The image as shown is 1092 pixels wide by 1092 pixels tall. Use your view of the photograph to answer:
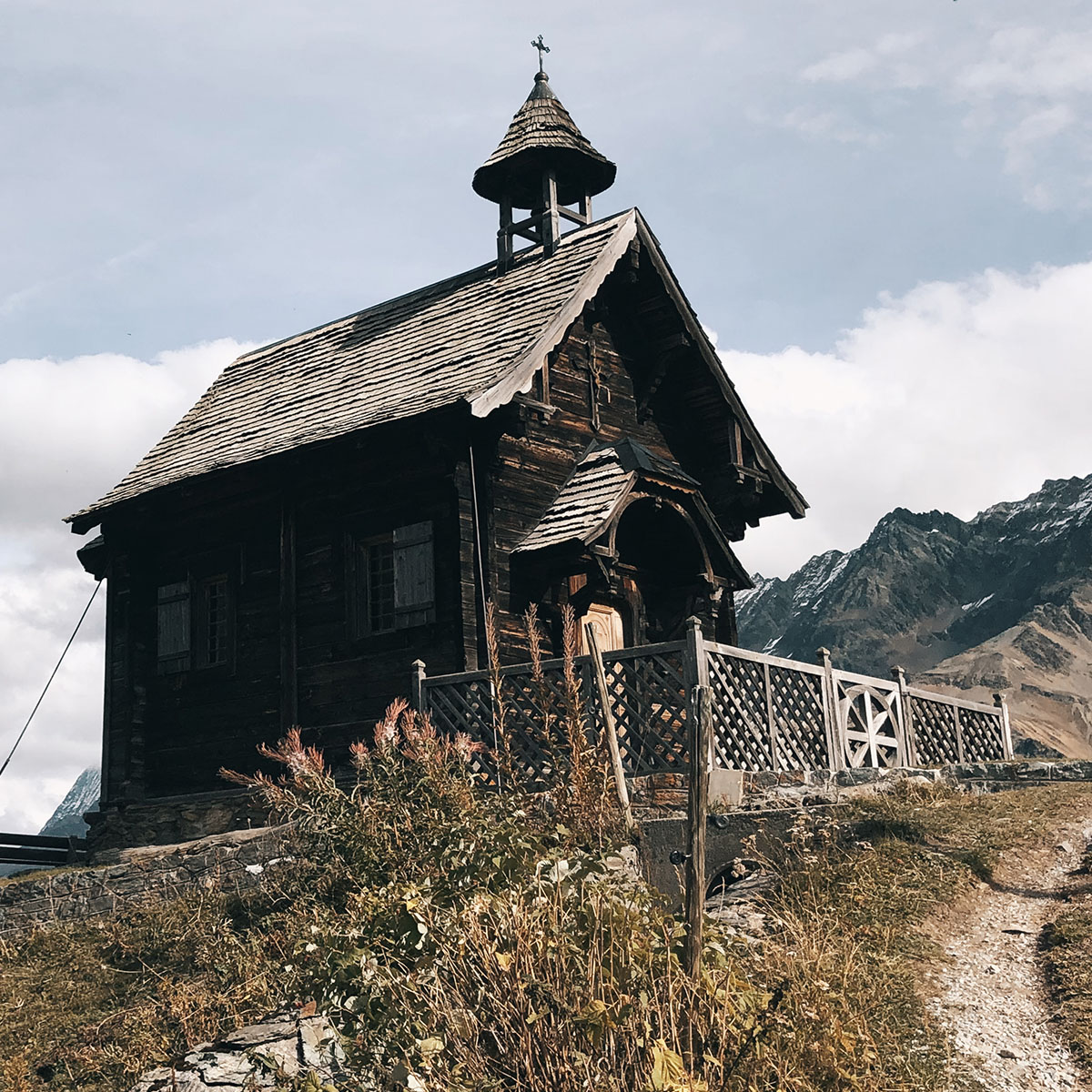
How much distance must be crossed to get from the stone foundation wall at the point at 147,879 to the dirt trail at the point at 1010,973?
5925 millimetres

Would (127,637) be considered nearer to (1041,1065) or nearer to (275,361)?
(275,361)

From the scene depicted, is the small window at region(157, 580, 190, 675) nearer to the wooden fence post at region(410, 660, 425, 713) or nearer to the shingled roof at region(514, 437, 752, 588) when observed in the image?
the wooden fence post at region(410, 660, 425, 713)

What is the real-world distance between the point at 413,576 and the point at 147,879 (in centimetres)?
470

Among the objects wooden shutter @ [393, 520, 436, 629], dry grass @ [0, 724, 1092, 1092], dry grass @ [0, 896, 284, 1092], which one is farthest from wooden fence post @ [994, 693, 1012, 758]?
dry grass @ [0, 896, 284, 1092]

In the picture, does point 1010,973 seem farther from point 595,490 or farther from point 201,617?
point 201,617

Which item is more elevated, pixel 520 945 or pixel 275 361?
pixel 275 361

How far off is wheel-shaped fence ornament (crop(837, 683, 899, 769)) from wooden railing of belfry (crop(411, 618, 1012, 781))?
0.05 ft

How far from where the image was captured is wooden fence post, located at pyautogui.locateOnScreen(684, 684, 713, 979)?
23.5 feet

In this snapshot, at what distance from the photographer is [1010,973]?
363 inches

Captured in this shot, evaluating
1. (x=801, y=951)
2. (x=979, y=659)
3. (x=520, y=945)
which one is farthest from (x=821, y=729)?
(x=979, y=659)

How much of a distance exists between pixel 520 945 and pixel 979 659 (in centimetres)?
11539

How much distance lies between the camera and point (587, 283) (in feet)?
59.0

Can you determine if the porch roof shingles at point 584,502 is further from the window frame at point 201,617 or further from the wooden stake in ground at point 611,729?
the window frame at point 201,617

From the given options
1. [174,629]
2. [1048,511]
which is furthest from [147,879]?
[1048,511]
